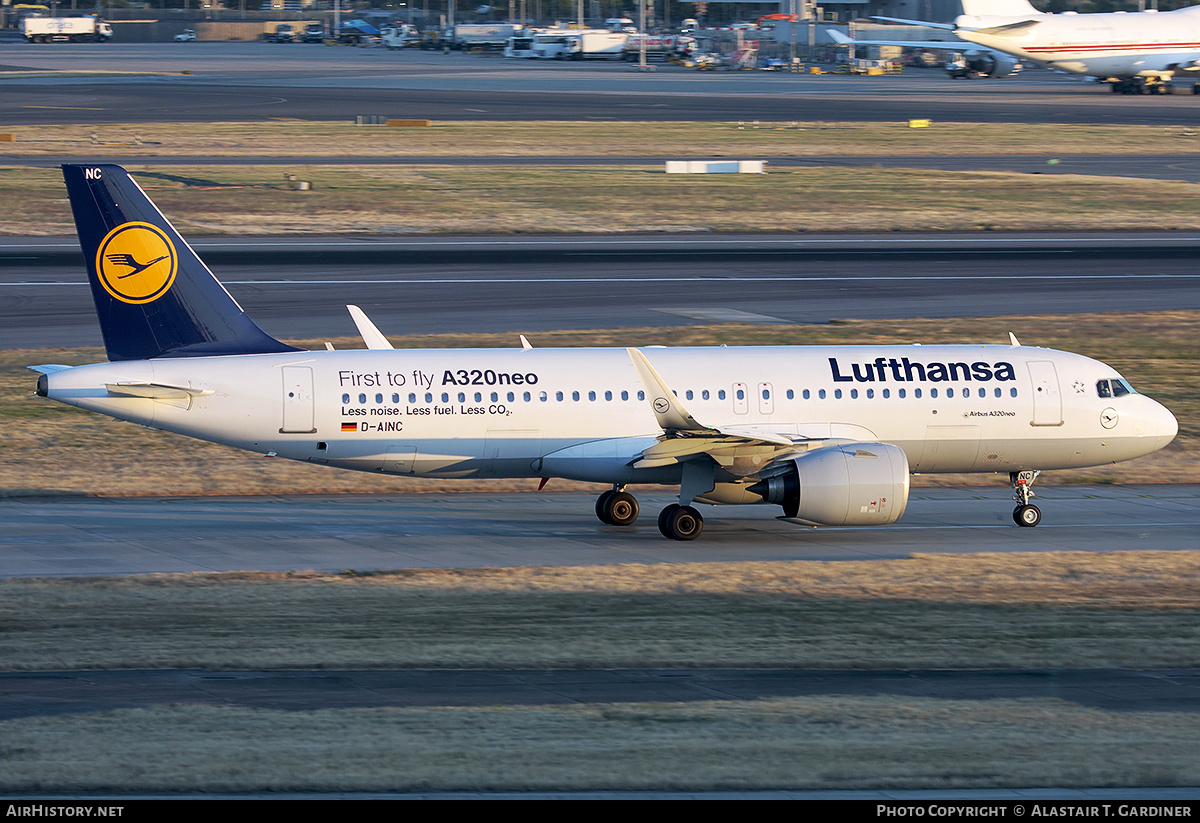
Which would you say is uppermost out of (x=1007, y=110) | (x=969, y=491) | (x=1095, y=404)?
A: (x=1007, y=110)

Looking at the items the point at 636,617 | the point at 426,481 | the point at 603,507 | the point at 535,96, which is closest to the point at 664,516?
the point at 603,507

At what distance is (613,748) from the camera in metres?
17.9

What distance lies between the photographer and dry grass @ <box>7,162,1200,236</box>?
255 feet

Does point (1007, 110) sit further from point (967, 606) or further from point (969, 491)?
point (967, 606)

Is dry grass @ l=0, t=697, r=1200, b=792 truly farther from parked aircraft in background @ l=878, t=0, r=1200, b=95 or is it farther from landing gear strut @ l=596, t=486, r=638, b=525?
parked aircraft in background @ l=878, t=0, r=1200, b=95

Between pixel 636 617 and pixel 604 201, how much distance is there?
61311mm

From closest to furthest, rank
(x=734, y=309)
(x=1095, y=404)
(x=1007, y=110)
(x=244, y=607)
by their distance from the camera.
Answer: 1. (x=244, y=607)
2. (x=1095, y=404)
3. (x=734, y=309)
4. (x=1007, y=110)

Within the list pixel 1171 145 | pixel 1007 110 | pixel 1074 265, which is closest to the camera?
pixel 1074 265

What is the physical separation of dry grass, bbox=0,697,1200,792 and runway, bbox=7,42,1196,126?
10803cm

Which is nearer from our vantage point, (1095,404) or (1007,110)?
(1095,404)

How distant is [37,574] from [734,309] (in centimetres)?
3445

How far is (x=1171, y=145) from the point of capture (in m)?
111

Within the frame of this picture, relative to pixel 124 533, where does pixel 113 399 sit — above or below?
above
